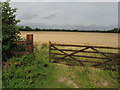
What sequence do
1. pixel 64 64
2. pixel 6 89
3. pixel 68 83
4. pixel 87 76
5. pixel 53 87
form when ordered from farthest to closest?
1. pixel 64 64
2. pixel 87 76
3. pixel 68 83
4. pixel 53 87
5. pixel 6 89

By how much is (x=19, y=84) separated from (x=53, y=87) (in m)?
1.34

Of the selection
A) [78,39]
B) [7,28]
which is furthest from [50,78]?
[78,39]

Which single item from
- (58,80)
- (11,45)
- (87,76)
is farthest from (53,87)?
(11,45)

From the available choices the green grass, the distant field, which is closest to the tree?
the green grass

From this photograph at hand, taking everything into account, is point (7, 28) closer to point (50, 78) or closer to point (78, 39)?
point (50, 78)

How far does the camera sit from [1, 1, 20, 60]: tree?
525cm

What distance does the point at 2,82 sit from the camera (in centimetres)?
395

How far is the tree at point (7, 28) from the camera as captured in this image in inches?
207

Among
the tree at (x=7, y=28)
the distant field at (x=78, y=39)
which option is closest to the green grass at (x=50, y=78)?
the tree at (x=7, y=28)

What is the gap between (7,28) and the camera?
17.5 ft

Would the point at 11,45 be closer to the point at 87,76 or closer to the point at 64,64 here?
the point at 64,64

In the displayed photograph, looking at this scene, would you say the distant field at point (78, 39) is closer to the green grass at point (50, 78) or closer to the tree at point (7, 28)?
the tree at point (7, 28)

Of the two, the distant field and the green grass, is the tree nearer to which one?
the green grass

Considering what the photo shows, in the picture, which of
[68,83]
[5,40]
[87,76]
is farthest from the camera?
[5,40]
